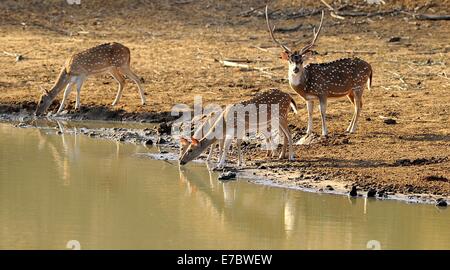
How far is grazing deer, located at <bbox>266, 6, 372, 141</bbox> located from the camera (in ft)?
46.5

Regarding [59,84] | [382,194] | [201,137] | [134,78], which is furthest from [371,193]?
[59,84]

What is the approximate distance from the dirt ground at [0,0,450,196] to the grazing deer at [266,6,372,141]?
485 millimetres

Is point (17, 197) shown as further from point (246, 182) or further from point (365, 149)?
point (365, 149)

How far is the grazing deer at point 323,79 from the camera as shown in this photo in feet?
46.5

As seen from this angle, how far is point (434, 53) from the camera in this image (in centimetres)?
1998

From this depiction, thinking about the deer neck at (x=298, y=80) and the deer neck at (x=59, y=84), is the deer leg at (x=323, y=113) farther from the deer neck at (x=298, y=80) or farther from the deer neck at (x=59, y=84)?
the deer neck at (x=59, y=84)

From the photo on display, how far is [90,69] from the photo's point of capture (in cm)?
1747

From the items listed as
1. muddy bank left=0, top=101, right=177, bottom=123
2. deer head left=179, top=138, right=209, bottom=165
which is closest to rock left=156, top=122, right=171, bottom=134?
muddy bank left=0, top=101, right=177, bottom=123

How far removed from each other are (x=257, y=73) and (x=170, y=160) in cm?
528

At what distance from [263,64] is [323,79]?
5.19 meters

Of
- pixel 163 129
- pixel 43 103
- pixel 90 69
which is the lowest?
pixel 163 129

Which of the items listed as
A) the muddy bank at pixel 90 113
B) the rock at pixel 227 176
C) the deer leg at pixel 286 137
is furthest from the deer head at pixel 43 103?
the rock at pixel 227 176

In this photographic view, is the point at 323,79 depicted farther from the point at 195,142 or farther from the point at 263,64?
the point at 263,64
